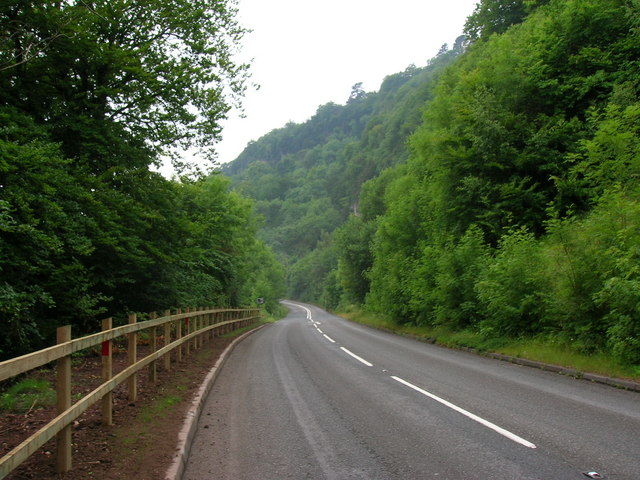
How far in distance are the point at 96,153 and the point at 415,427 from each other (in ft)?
41.1

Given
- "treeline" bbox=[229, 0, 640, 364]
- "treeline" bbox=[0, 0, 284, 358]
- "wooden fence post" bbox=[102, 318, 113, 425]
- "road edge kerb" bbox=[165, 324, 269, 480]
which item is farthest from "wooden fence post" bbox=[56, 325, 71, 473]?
"treeline" bbox=[229, 0, 640, 364]

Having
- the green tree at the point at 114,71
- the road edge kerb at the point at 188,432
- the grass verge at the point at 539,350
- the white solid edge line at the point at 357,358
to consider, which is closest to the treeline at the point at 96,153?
the green tree at the point at 114,71

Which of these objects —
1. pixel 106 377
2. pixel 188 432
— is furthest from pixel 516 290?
pixel 106 377

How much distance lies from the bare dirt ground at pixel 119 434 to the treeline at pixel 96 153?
2423 mm

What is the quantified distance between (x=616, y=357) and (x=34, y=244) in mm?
11909

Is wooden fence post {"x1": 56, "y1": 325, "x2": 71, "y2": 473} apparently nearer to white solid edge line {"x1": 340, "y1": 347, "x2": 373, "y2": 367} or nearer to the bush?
white solid edge line {"x1": 340, "y1": 347, "x2": 373, "y2": 367}

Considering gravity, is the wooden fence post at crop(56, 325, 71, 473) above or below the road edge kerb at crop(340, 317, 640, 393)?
above

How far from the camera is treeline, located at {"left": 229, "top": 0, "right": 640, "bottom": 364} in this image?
37.7 ft

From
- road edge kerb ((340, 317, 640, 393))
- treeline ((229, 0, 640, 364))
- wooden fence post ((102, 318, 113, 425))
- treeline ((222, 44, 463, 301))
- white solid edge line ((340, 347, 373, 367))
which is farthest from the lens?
treeline ((222, 44, 463, 301))

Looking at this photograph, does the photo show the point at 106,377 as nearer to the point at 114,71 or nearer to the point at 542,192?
the point at 114,71

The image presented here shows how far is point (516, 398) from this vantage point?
25.2 feet

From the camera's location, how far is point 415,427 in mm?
6016

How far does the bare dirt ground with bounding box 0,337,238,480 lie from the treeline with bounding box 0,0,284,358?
2.42 m

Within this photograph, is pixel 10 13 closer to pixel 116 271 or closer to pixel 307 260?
pixel 116 271
